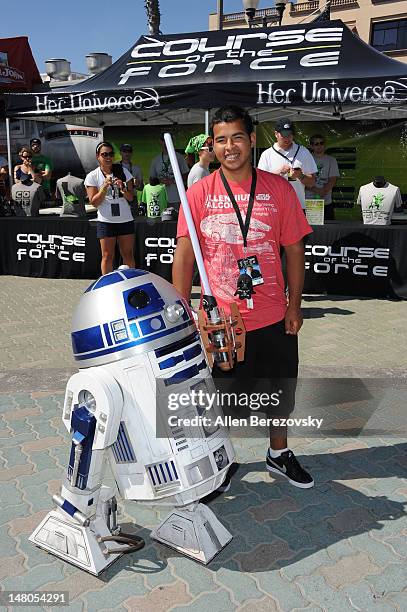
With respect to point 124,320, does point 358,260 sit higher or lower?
lower

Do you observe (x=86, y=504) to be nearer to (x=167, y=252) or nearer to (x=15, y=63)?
(x=167, y=252)

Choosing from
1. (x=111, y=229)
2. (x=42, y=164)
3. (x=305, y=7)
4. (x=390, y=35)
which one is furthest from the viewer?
(x=305, y=7)

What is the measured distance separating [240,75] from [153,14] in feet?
56.6

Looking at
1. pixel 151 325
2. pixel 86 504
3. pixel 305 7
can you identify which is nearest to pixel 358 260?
pixel 151 325

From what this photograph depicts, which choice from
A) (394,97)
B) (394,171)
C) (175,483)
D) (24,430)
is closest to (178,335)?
(175,483)

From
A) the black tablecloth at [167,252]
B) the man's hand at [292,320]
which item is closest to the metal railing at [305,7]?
the black tablecloth at [167,252]

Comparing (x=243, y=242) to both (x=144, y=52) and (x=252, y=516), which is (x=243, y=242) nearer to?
(x=252, y=516)

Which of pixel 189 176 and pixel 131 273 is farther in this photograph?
pixel 189 176

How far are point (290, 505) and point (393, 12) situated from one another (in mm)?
36956

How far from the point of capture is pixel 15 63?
664 inches

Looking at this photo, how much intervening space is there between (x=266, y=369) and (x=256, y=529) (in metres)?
0.79

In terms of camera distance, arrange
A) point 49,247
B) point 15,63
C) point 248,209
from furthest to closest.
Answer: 1. point 15,63
2. point 49,247
3. point 248,209

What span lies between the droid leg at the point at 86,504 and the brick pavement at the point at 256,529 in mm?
86

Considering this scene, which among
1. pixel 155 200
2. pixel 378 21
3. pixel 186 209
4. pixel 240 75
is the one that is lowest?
pixel 186 209
